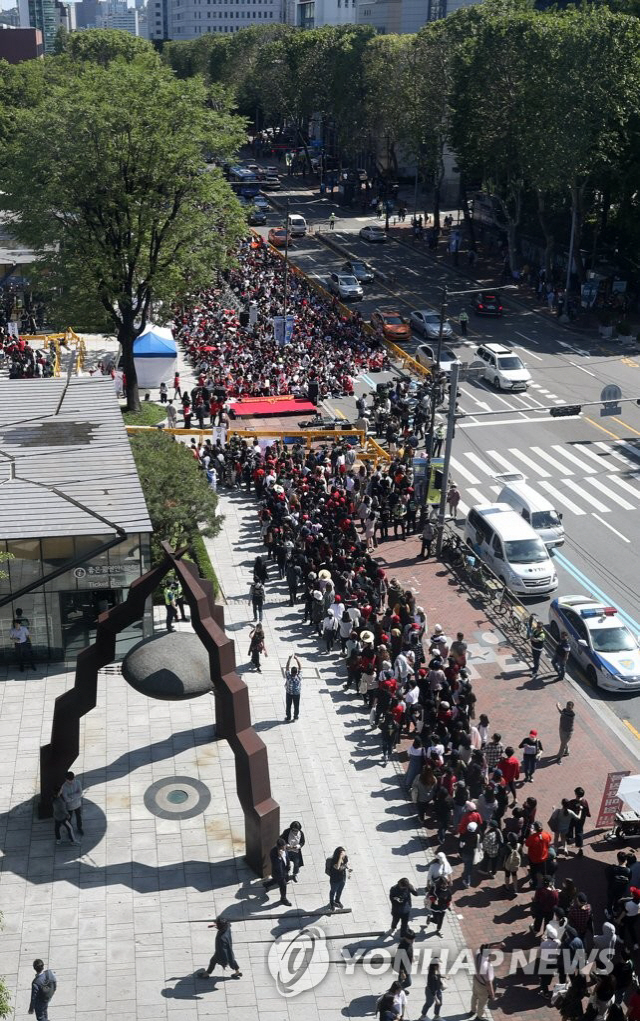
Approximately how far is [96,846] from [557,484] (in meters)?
25.3

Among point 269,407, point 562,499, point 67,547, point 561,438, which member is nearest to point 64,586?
point 67,547

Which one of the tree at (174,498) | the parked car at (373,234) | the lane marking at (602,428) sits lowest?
the lane marking at (602,428)

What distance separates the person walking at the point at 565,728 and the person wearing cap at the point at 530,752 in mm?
A: 676

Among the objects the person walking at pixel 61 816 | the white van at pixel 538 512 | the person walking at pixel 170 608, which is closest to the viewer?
the person walking at pixel 61 816

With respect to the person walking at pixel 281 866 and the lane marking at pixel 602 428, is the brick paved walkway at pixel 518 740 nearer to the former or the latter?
the person walking at pixel 281 866

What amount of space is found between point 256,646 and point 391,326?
34059mm

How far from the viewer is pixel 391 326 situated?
193 ft

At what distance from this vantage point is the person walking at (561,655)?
28.1 meters

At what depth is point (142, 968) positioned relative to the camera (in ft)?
60.5

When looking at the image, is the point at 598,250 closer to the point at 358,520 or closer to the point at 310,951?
the point at 358,520

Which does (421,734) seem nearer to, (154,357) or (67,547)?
(67,547)

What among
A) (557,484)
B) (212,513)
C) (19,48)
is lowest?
(557,484)

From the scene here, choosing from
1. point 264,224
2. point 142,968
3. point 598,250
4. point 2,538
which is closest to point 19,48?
point 264,224

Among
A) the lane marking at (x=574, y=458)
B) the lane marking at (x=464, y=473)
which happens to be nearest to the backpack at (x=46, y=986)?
the lane marking at (x=464, y=473)
